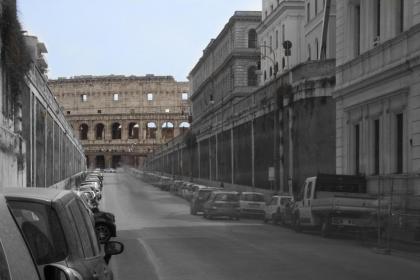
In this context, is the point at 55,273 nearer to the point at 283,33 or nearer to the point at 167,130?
the point at 283,33

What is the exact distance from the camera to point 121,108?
165500 millimetres

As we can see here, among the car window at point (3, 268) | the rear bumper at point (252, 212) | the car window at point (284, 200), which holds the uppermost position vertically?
the car window at point (3, 268)

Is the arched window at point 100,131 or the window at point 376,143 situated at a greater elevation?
the arched window at point 100,131

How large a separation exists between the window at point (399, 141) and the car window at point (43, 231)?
28.4 metres

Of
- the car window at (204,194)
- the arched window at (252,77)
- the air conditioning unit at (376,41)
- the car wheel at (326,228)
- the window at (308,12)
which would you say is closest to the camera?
the car wheel at (326,228)

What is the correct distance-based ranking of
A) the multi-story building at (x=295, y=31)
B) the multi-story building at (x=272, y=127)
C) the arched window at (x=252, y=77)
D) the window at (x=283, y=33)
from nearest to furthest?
1. the multi-story building at (x=272, y=127)
2. the multi-story building at (x=295, y=31)
3. the window at (x=283, y=33)
4. the arched window at (x=252, y=77)

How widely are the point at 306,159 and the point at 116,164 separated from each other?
4927 inches

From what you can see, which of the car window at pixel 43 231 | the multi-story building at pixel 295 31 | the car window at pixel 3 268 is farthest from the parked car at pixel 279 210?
the car window at pixel 3 268

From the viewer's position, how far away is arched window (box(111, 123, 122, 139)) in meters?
166

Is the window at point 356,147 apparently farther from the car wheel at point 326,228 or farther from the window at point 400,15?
the car wheel at point 326,228

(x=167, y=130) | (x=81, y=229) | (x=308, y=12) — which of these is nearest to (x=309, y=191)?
(x=81, y=229)

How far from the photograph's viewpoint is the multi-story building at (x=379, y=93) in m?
30.2

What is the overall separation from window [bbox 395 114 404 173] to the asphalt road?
6512mm

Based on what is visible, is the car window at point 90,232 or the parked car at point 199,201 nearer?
the car window at point 90,232
